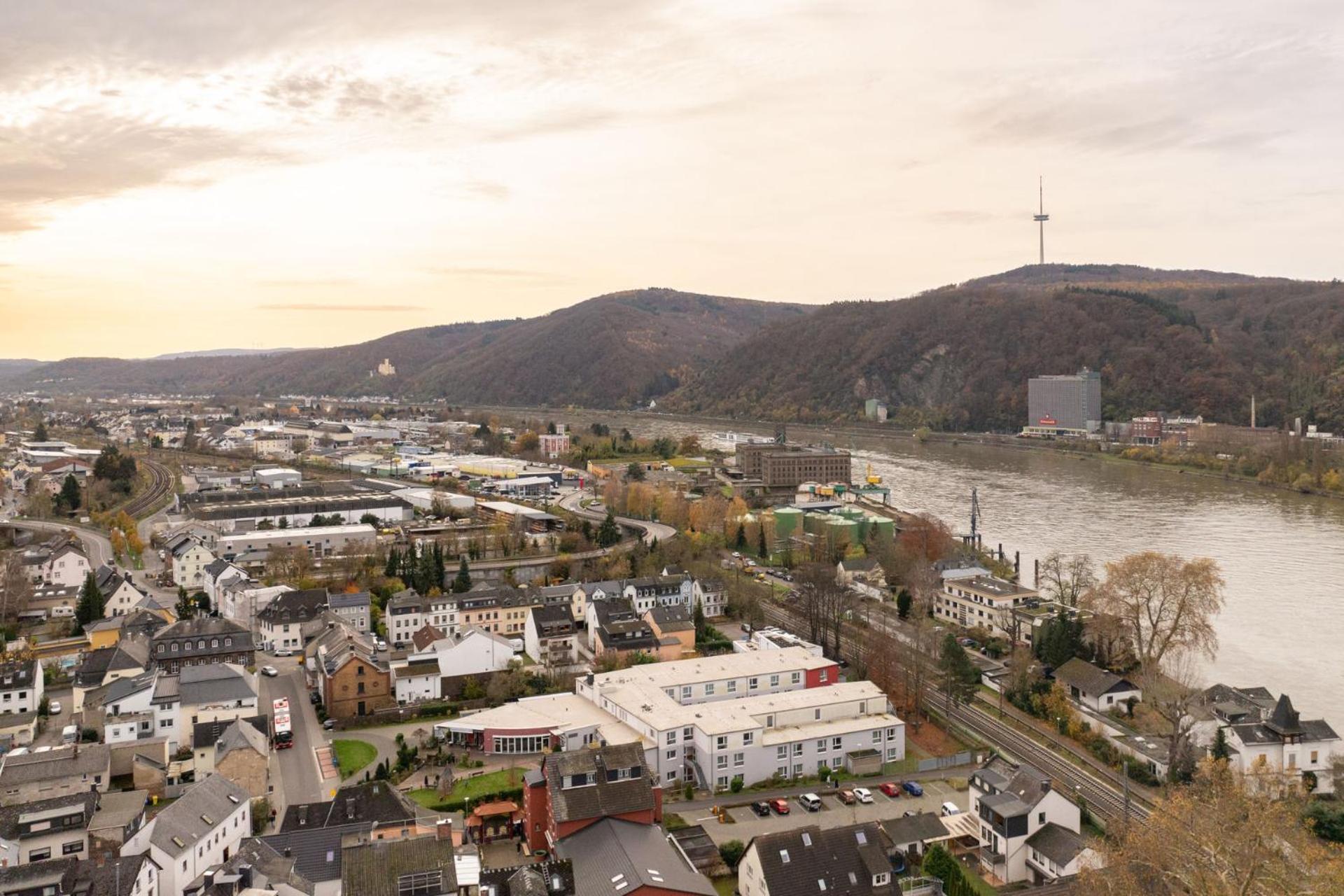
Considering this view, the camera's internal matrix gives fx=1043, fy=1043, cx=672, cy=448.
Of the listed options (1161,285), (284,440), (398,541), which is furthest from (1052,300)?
(398,541)

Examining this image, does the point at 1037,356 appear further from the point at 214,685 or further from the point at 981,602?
A: the point at 214,685

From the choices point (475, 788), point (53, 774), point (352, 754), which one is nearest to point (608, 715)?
point (475, 788)

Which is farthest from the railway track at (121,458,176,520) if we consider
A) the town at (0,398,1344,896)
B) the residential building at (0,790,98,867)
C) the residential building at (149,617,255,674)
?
the residential building at (0,790,98,867)

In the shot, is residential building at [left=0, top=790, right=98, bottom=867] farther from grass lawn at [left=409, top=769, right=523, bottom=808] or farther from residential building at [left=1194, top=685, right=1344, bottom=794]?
residential building at [left=1194, top=685, right=1344, bottom=794]

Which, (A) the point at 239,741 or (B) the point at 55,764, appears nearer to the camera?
(B) the point at 55,764

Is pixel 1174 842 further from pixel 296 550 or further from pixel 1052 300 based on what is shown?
pixel 1052 300

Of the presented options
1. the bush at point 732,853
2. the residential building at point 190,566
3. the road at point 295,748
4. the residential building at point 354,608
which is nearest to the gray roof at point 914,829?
the bush at point 732,853

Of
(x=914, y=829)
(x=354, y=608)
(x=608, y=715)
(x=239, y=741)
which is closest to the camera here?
(x=914, y=829)
